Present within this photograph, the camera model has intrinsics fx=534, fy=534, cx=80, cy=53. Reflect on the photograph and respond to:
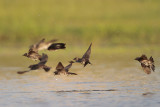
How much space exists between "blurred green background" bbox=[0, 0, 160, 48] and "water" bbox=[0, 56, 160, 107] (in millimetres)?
7843

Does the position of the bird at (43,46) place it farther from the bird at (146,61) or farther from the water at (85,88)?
the bird at (146,61)

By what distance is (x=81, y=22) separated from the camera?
26.8 m

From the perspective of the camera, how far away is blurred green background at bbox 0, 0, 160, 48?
2362cm

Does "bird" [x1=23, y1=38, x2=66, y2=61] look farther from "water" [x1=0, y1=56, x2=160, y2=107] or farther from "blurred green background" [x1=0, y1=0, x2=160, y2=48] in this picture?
"blurred green background" [x1=0, y1=0, x2=160, y2=48]

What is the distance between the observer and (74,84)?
39.6 ft

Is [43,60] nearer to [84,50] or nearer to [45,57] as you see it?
[45,57]

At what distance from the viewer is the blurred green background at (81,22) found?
23.6m

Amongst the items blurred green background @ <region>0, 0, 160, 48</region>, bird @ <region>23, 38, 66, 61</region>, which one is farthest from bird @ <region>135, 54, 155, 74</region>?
blurred green background @ <region>0, 0, 160, 48</region>

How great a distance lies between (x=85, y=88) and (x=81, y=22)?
15.6m

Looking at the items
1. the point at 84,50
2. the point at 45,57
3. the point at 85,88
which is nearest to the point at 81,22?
the point at 84,50

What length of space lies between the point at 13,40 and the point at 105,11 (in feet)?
22.9

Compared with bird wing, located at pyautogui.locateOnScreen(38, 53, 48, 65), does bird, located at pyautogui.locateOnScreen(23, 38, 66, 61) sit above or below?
above

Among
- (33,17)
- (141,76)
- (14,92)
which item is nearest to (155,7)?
(33,17)

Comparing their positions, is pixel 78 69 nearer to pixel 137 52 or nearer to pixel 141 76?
pixel 141 76
